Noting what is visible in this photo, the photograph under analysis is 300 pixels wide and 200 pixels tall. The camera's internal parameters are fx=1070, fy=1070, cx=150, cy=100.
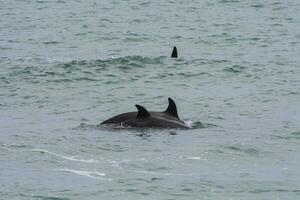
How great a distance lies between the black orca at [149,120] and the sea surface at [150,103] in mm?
350

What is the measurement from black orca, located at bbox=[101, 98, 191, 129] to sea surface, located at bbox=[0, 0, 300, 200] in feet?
1.15

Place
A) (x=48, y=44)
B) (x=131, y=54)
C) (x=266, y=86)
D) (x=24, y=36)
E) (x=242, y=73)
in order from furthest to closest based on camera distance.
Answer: (x=24, y=36) → (x=48, y=44) → (x=131, y=54) → (x=242, y=73) → (x=266, y=86)

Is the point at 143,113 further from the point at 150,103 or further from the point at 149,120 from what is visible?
the point at 150,103

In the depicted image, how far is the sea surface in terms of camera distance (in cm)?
2042

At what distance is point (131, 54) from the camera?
42.6 metres

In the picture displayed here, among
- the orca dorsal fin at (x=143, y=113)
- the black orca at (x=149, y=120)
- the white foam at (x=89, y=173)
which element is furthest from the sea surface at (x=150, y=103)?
the orca dorsal fin at (x=143, y=113)

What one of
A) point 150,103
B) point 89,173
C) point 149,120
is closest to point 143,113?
point 149,120

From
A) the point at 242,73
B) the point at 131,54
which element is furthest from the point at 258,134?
the point at 131,54

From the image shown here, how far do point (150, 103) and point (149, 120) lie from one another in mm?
5655

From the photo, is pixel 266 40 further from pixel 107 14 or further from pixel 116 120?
pixel 116 120

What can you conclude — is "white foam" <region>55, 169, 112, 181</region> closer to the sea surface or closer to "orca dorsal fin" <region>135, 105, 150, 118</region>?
the sea surface

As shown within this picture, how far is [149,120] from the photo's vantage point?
26344mm

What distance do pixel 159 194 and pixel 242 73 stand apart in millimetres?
18727

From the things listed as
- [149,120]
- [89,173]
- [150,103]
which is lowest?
[150,103]
